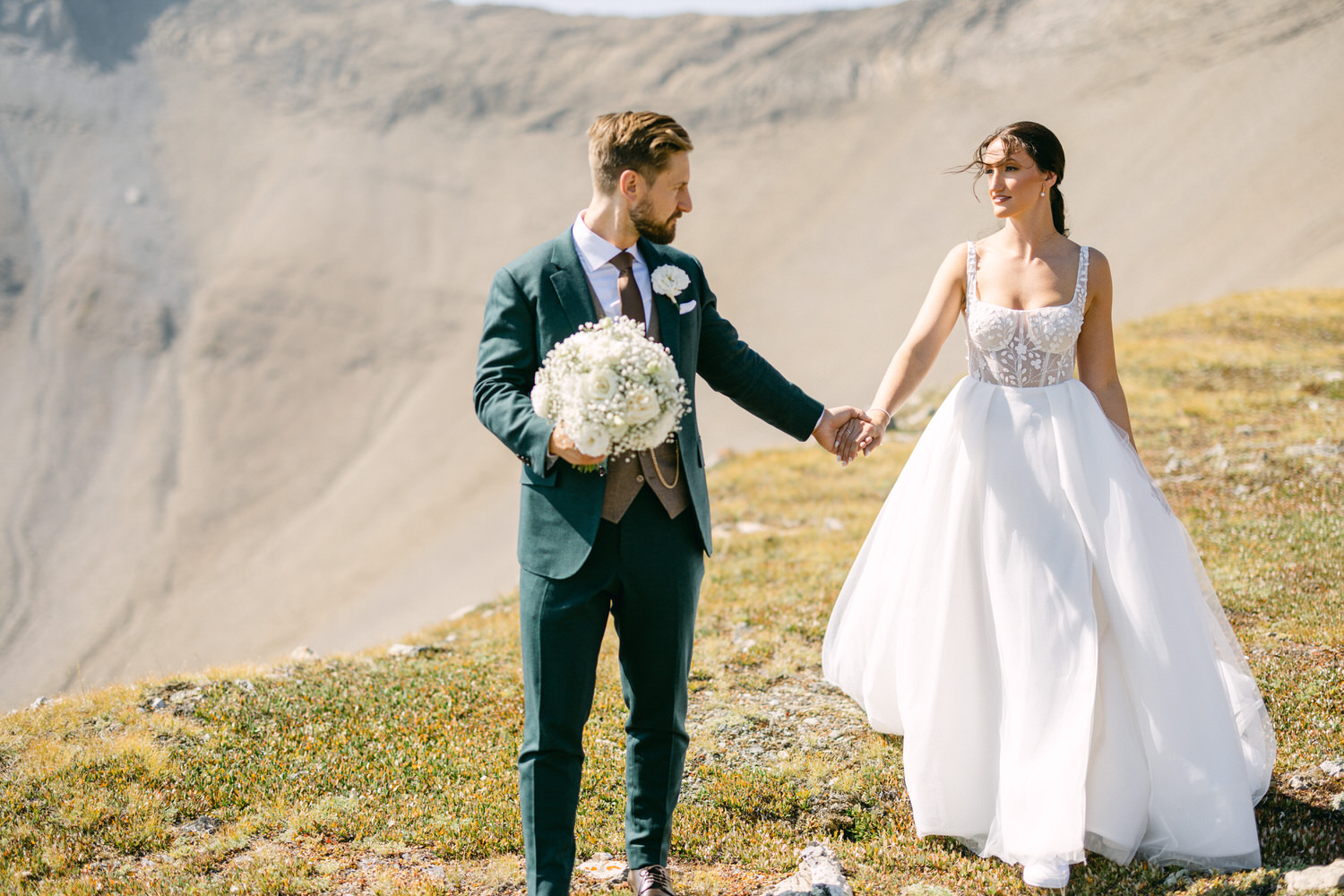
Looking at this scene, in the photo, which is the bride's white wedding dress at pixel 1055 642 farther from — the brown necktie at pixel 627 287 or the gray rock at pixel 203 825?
the gray rock at pixel 203 825

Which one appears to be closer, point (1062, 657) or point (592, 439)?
point (592, 439)

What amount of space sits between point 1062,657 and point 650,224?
94.2 inches

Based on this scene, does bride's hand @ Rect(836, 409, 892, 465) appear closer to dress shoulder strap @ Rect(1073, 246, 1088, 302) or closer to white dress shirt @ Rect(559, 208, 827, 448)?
dress shoulder strap @ Rect(1073, 246, 1088, 302)

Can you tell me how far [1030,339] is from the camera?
14.2 ft

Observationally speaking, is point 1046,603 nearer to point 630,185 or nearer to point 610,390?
point 610,390

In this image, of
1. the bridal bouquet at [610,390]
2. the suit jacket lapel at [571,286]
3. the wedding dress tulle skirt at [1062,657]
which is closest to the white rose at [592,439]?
the bridal bouquet at [610,390]

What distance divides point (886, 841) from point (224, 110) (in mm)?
62219

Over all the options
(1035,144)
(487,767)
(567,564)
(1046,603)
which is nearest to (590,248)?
(567,564)

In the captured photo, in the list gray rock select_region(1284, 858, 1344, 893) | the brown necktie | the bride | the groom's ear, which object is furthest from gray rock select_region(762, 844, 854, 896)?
the groom's ear

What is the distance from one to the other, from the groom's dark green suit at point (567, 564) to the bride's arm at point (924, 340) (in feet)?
4.33

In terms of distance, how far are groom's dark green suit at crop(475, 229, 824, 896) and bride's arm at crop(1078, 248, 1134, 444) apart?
6.32ft

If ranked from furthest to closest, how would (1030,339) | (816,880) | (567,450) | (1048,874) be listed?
(1030,339)
(816,880)
(1048,874)
(567,450)

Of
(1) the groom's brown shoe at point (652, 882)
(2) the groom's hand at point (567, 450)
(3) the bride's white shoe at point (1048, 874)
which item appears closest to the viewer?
(2) the groom's hand at point (567, 450)

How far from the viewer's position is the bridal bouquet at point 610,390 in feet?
9.99
